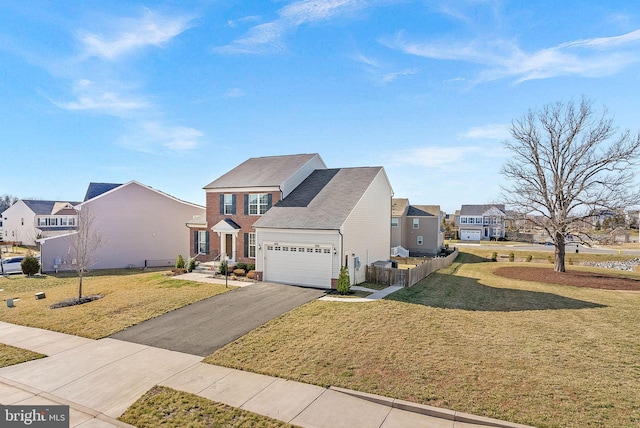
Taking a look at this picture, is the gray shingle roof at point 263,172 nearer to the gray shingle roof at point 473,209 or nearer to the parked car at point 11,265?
the parked car at point 11,265

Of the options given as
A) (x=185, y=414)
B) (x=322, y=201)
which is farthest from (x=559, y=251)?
(x=185, y=414)

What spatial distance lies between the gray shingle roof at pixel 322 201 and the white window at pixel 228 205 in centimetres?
422

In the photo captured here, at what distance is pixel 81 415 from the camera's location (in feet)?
24.4

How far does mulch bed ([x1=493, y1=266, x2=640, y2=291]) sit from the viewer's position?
21406 millimetres

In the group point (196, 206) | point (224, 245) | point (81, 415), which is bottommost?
point (81, 415)

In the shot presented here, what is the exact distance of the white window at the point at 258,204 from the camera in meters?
24.4

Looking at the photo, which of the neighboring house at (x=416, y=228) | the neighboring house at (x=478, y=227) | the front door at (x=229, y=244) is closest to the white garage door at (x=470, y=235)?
the neighboring house at (x=478, y=227)

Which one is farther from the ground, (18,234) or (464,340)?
(18,234)

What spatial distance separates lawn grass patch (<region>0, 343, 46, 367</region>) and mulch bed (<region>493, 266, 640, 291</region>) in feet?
88.1

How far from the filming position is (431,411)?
716cm

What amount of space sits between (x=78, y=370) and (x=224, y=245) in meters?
16.0

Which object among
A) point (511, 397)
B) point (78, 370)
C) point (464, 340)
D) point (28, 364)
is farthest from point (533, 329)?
point (28, 364)

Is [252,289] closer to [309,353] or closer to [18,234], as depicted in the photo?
[309,353]

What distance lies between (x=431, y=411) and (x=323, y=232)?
12.7m
